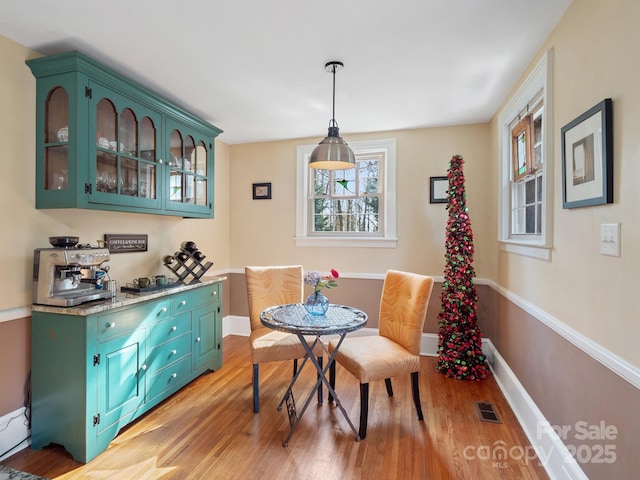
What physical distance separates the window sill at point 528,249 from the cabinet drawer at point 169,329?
270 centimetres

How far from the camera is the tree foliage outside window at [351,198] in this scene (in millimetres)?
4016

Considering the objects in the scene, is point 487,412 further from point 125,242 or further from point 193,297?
point 125,242

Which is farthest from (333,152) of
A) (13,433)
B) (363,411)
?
(13,433)

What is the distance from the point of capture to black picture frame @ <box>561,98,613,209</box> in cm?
141

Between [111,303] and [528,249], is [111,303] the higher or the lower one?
the lower one

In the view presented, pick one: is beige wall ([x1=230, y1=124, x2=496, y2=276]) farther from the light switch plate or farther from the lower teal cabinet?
the light switch plate

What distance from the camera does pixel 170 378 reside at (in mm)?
2697

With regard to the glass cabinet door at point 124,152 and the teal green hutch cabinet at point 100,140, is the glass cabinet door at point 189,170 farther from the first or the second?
the glass cabinet door at point 124,152

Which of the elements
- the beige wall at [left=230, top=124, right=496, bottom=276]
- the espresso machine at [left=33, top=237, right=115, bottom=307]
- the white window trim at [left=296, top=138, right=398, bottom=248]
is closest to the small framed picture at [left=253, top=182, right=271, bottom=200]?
the beige wall at [left=230, top=124, right=496, bottom=276]

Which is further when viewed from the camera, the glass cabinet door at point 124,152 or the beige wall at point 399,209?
the beige wall at point 399,209

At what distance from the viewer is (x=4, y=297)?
206 cm

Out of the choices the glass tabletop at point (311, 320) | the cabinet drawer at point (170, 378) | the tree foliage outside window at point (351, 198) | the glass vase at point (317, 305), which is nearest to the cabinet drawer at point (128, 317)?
the cabinet drawer at point (170, 378)

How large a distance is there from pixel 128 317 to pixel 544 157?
9.41 ft

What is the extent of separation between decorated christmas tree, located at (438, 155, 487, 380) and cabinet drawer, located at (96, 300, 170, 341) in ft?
8.13
